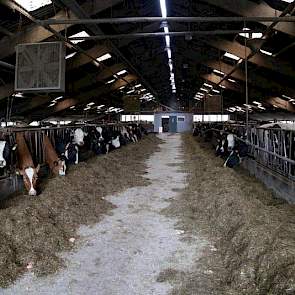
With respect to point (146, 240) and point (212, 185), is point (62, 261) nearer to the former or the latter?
point (146, 240)

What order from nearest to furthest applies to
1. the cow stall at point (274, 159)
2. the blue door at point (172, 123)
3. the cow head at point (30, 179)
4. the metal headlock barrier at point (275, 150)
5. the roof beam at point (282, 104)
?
the cow head at point (30, 179), the cow stall at point (274, 159), the metal headlock barrier at point (275, 150), the roof beam at point (282, 104), the blue door at point (172, 123)

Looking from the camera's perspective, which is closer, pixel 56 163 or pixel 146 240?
pixel 146 240

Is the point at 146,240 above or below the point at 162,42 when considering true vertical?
below

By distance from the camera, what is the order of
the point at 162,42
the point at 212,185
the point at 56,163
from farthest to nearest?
the point at 162,42, the point at 56,163, the point at 212,185

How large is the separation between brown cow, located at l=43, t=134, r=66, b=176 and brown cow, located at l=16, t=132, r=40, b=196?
32.1 inches

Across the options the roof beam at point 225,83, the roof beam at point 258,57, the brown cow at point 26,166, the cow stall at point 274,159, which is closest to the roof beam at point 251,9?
the cow stall at point 274,159

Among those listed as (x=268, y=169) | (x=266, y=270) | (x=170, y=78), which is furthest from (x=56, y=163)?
(x=170, y=78)

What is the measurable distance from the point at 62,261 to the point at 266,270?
236 cm

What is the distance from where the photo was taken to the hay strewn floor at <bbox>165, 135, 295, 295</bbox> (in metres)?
3.39

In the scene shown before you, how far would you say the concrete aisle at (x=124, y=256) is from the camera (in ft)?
12.1

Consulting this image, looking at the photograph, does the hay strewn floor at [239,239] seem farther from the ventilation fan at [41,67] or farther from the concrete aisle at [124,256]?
the ventilation fan at [41,67]

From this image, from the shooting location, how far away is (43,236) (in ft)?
15.4

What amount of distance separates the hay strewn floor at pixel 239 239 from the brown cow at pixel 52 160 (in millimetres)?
2880

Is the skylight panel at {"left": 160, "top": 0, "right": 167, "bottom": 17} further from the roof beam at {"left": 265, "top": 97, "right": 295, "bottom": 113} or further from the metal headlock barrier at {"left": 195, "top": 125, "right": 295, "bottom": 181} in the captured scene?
the roof beam at {"left": 265, "top": 97, "right": 295, "bottom": 113}
